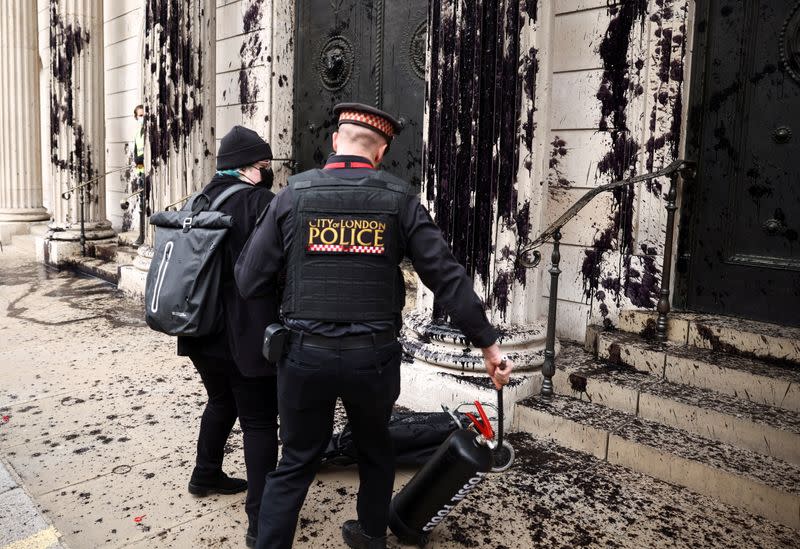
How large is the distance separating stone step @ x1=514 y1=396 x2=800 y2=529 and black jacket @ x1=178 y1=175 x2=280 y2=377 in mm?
1821

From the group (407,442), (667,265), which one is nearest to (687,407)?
(667,265)

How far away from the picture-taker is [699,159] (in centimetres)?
426

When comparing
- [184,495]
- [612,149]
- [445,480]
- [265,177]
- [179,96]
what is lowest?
[184,495]

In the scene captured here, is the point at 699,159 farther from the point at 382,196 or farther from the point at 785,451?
the point at 382,196

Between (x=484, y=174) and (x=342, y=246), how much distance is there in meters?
1.91

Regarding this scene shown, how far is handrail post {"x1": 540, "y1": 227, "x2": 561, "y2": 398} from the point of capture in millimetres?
3770

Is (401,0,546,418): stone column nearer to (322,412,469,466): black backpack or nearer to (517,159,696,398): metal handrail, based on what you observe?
(517,159,696,398): metal handrail

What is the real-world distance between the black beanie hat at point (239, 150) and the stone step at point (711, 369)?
8.44 ft

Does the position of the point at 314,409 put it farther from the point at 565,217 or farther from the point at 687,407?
the point at 687,407

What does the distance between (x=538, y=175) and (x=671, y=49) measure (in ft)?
4.14

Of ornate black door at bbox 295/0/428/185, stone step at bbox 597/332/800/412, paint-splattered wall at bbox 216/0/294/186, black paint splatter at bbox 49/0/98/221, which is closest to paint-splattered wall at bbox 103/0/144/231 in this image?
black paint splatter at bbox 49/0/98/221

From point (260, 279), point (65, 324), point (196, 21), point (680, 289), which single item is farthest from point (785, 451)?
point (196, 21)

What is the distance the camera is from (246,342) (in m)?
2.60

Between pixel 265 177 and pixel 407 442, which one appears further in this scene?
pixel 407 442
